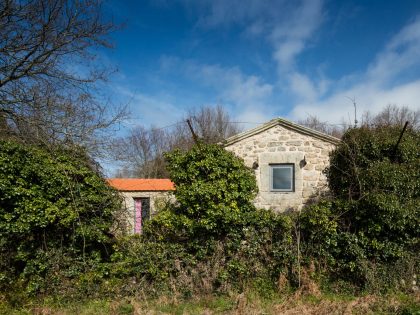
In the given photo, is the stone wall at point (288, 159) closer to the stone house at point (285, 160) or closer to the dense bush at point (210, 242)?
the stone house at point (285, 160)

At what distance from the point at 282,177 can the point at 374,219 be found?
4437 mm

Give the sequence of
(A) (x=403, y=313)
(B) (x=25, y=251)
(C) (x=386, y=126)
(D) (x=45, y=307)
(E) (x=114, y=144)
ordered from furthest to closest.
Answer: (E) (x=114, y=144), (C) (x=386, y=126), (B) (x=25, y=251), (D) (x=45, y=307), (A) (x=403, y=313)

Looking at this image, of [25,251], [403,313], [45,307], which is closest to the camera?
[403,313]

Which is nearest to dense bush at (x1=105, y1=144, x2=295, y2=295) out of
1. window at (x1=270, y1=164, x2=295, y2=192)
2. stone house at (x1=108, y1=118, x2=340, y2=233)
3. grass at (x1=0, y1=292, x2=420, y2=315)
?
grass at (x1=0, y1=292, x2=420, y2=315)

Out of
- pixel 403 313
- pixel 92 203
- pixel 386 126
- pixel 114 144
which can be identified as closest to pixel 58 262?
pixel 92 203

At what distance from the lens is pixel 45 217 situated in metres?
5.28

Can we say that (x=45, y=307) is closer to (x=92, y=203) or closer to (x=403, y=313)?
(x=92, y=203)

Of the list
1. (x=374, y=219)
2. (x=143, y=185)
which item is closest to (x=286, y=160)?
(x=374, y=219)

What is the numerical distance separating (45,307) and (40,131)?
13.2 ft

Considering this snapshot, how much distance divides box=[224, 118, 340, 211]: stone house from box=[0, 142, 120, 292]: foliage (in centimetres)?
594

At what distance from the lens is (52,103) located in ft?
22.2

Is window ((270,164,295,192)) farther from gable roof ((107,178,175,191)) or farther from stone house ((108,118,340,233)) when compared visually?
gable roof ((107,178,175,191))

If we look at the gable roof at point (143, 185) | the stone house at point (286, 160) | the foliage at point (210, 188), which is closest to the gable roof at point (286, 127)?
the stone house at point (286, 160)

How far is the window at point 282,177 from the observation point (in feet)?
31.7
